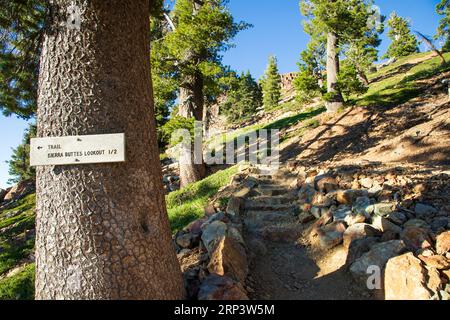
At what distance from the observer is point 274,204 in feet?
19.4

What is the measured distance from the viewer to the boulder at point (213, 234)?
3.86 metres

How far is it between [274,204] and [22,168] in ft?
→ 129

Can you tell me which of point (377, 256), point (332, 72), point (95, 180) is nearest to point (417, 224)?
point (377, 256)

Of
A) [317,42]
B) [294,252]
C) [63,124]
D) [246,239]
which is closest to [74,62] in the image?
[63,124]

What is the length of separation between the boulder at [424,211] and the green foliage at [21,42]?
508 cm

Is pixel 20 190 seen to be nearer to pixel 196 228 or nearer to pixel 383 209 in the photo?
pixel 196 228

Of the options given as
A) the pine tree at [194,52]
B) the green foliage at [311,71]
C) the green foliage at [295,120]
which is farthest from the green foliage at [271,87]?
the pine tree at [194,52]

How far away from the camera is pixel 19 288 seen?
16.1 ft

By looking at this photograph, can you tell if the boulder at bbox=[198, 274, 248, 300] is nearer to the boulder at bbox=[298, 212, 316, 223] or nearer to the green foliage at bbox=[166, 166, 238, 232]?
the boulder at bbox=[298, 212, 316, 223]

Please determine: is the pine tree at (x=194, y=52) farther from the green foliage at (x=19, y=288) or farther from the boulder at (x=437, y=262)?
the boulder at (x=437, y=262)

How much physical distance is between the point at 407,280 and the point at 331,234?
55.6 inches

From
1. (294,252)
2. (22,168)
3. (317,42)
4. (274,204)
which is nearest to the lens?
(294,252)

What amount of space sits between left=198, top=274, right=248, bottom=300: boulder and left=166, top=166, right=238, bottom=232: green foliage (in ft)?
11.1
